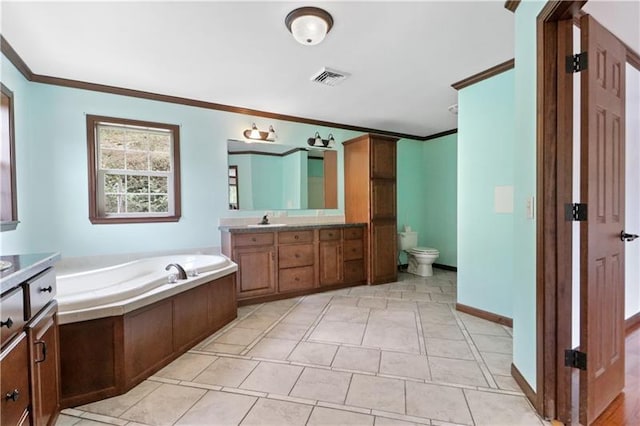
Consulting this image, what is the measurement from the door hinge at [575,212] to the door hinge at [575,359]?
2.11ft

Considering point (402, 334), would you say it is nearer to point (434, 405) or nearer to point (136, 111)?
point (434, 405)

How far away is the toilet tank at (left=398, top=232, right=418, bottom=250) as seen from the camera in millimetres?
5020

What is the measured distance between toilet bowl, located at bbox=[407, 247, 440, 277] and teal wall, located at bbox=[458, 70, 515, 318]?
57.6 inches

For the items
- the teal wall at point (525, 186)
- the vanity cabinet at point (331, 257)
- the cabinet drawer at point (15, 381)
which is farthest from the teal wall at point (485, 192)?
the cabinet drawer at point (15, 381)

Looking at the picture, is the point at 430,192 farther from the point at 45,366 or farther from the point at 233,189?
the point at 45,366

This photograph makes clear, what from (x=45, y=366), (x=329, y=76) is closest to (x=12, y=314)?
(x=45, y=366)

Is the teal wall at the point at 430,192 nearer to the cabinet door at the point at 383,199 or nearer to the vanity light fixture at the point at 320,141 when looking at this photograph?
the cabinet door at the point at 383,199

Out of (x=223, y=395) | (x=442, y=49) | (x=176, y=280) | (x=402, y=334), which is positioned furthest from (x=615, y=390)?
(x=176, y=280)

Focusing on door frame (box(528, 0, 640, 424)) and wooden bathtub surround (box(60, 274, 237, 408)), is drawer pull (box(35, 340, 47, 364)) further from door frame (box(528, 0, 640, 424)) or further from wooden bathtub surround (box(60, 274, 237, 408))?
door frame (box(528, 0, 640, 424))

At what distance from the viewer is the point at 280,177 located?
416cm

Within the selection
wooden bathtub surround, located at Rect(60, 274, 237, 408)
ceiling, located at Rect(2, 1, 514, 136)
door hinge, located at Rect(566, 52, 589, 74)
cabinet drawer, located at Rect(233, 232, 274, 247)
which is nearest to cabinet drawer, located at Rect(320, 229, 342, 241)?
cabinet drawer, located at Rect(233, 232, 274, 247)

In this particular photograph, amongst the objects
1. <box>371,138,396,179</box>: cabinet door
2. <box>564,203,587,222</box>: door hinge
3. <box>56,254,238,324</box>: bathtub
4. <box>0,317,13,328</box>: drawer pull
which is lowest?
<box>56,254,238,324</box>: bathtub

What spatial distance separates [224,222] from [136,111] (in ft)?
4.93

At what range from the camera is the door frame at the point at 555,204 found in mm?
1488
